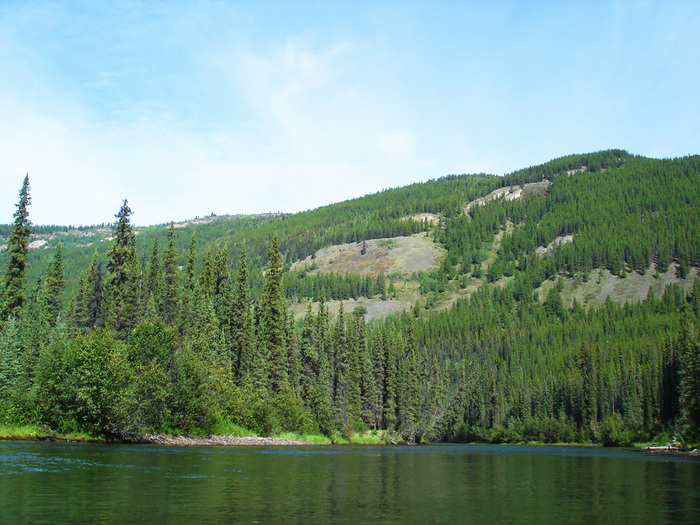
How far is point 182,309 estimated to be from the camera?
9381 centimetres

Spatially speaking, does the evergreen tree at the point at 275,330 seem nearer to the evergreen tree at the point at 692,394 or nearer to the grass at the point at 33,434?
the grass at the point at 33,434

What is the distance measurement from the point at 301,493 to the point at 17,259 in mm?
60468

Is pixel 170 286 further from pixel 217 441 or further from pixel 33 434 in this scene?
pixel 33 434

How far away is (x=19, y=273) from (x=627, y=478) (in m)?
71.1

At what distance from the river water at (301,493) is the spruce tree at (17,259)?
34.5 metres

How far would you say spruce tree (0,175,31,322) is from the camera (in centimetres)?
7131

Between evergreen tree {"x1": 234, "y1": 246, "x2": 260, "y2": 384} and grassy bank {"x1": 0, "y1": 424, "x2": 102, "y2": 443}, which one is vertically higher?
evergreen tree {"x1": 234, "y1": 246, "x2": 260, "y2": 384}

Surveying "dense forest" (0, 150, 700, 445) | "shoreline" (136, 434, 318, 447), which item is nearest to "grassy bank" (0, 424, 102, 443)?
"dense forest" (0, 150, 700, 445)

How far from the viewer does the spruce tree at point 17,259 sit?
71.3 m

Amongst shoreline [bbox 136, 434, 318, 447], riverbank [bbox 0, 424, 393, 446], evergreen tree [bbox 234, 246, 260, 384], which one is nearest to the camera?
riverbank [bbox 0, 424, 393, 446]

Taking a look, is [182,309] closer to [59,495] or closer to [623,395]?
[59,495]

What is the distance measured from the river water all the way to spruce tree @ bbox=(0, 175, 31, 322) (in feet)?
113

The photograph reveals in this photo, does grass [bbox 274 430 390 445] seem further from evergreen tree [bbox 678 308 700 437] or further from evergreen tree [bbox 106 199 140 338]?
evergreen tree [bbox 678 308 700 437]

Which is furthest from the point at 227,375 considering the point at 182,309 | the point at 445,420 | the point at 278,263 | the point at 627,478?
the point at 445,420
